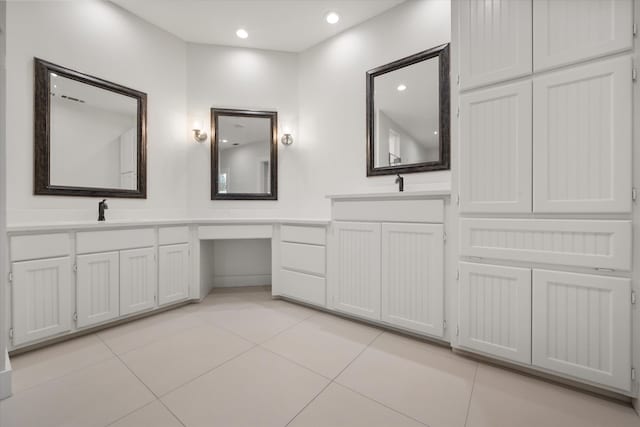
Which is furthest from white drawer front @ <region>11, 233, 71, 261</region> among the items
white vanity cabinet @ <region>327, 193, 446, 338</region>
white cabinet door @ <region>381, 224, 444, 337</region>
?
white cabinet door @ <region>381, 224, 444, 337</region>

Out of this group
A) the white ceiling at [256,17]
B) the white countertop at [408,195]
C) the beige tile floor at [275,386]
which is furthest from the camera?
the white ceiling at [256,17]

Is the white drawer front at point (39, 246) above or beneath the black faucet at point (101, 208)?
beneath

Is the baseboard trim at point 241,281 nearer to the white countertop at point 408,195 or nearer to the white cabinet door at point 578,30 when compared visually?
the white countertop at point 408,195

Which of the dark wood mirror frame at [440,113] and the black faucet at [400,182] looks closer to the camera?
the dark wood mirror frame at [440,113]

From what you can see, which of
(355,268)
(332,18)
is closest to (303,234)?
(355,268)

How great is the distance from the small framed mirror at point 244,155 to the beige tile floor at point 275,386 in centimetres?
159

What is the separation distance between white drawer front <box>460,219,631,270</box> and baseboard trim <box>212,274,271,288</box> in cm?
244

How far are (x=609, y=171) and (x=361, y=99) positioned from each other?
2.01 meters

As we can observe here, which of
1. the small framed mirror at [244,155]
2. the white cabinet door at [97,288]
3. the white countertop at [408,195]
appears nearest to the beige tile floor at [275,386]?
the white cabinet door at [97,288]

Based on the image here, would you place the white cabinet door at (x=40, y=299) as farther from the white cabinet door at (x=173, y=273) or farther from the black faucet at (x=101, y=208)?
the white cabinet door at (x=173, y=273)

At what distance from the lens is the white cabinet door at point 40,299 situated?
A: 1761 millimetres

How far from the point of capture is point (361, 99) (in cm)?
282

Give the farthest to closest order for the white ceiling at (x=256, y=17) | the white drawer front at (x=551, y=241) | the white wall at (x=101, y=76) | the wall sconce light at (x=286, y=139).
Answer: the wall sconce light at (x=286, y=139) → the white ceiling at (x=256, y=17) → the white wall at (x=101, y=76) → the white drawer front at (x=551, y=241)

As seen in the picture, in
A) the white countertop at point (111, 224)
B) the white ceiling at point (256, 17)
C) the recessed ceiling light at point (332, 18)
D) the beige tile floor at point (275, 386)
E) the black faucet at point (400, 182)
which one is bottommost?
the beige tile floor at point (275, 386)
